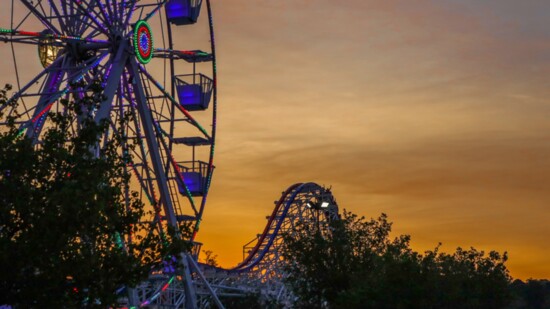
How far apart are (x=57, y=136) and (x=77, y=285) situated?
364 centimetres

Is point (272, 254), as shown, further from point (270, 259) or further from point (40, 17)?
point (40, 17)

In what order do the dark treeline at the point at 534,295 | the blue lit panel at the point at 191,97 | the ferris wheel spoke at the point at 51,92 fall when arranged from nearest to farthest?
the ferris wheel spoke at the point at 51,92, the blue lit panel at the point at 191,97, the dark treeline at the point at 534,295

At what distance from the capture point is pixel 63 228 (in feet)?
78.4

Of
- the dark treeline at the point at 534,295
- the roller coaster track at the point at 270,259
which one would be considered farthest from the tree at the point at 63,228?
the dark treeline at the point at 534,295

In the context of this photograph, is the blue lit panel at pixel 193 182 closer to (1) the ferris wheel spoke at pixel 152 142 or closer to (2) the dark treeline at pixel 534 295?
(1) the ferris wheel spoke at pixel 152 142

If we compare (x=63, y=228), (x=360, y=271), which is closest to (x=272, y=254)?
(x=360, y=271)

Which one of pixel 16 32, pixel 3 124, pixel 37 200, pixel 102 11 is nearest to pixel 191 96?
pixel 102 11

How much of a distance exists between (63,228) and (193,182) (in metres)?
22.1

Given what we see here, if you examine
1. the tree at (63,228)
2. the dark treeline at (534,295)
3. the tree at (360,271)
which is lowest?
the tree at (63,228)

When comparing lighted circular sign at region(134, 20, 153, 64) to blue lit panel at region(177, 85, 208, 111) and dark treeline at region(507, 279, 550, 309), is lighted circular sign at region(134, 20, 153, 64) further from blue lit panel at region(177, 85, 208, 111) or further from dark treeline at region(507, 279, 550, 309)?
dark treeline at region(507, 279, 550, 309)

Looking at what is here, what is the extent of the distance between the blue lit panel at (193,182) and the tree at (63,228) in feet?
63.1

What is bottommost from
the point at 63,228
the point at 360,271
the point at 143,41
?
the point at 63,228

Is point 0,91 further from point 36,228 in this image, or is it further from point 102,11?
point 102,11

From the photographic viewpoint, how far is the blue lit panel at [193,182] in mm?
45759
